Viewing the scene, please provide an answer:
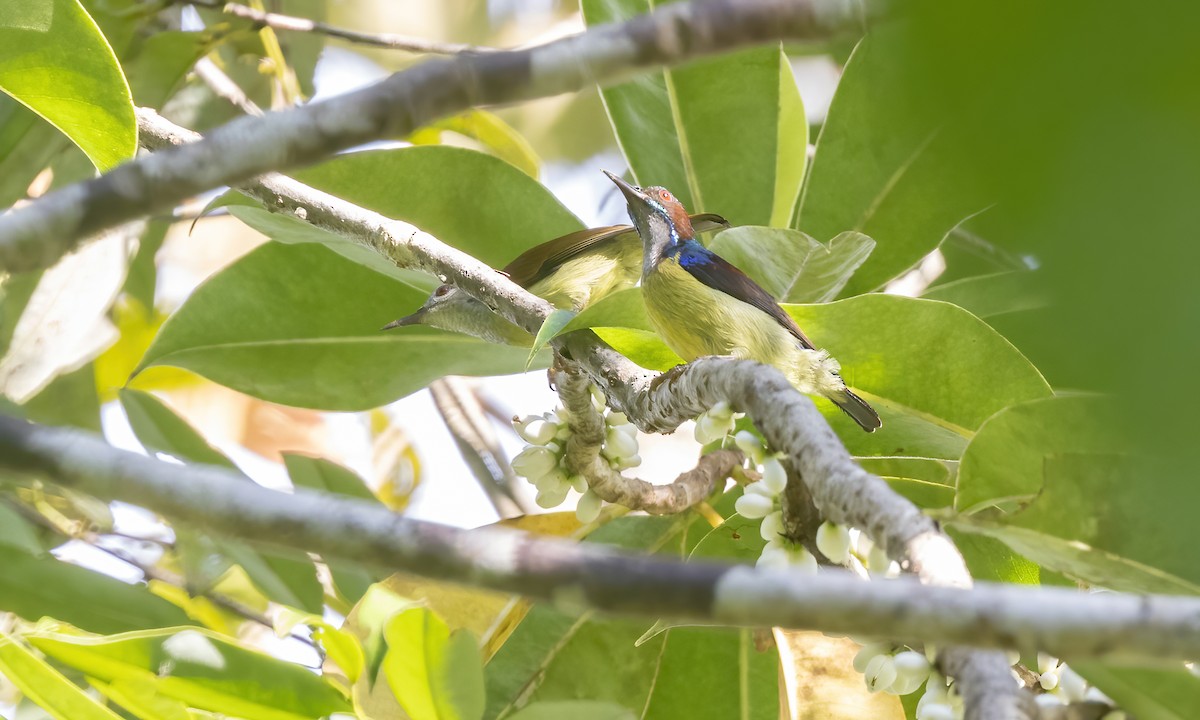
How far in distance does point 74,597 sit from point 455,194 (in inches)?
37.8

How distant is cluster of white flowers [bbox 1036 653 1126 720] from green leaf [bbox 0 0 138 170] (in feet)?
3.93

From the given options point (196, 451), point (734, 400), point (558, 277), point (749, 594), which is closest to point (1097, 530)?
point (734, 400)

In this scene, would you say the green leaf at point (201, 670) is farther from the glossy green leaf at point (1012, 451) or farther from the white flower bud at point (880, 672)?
the glossy green leaf at point (1012, 451)

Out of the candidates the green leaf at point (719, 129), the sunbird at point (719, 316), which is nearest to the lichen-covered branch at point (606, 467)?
the sunbird at point (719, 316)

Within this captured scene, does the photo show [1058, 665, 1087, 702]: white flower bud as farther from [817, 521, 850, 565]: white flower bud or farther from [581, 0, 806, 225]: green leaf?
[581, 0, 806, 225]: green leaf

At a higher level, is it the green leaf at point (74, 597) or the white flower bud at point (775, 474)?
the white flower bud at point (775, 474)

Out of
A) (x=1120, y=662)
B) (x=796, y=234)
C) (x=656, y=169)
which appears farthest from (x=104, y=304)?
(x=1120, y=662)

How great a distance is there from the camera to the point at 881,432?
1492 mm

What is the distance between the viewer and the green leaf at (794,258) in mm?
1633

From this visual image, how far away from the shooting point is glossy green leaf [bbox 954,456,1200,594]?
1002mm

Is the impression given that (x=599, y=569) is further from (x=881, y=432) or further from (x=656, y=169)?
(x=656, y=169)

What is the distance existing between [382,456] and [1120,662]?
3.43 m

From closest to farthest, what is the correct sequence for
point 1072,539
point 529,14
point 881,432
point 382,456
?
point 1072,539
point 881,432
point 382,456
point 529,14

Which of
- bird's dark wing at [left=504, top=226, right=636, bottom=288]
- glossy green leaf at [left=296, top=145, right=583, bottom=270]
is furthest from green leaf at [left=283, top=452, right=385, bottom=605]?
glossy green leaf at [left=296, top=145, right=583, bottom=270]
